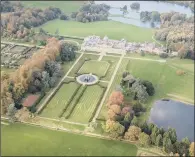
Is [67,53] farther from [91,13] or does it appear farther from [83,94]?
[91,13]

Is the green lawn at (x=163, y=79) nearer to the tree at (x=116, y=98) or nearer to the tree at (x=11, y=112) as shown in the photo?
the tree at (x=116, y=98)

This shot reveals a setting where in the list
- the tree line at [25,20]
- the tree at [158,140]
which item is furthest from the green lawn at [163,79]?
the tree line at [25,20]

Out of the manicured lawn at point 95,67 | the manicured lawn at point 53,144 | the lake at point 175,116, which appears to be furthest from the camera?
the manicured lawn at point 95,67

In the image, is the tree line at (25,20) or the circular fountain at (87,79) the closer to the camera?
the circular fountain at (87,79)

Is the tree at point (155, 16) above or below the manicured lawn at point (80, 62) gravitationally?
above

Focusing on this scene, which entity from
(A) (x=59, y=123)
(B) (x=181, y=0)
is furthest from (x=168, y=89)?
(B) (x=181, y=0)

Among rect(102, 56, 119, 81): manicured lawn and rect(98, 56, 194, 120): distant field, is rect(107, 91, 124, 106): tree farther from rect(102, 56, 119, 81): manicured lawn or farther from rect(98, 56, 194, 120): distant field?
rect(102, 56, 119, 81): manicured lawn

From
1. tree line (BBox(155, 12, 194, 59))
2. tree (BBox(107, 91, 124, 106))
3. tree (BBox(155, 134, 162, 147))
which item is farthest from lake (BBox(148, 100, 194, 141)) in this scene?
tree line (BBox(155, 12, 194, 59))

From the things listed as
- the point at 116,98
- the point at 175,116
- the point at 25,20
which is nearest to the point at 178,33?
the point at 175,116
